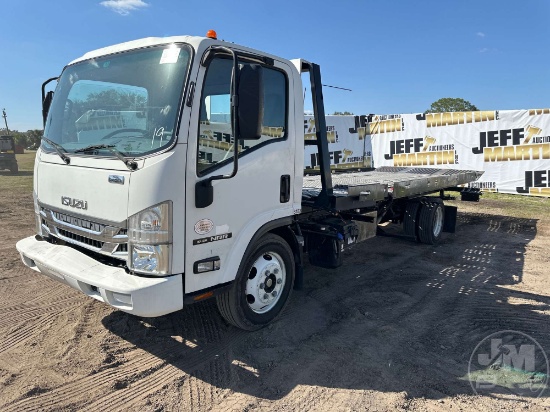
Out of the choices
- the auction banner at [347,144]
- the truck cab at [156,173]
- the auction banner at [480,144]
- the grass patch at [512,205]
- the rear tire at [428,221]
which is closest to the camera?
the truck cab at [156,173]

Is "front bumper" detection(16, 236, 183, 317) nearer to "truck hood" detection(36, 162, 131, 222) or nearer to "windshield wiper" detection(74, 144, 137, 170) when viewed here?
"truck hood" detection(36, 162, 131, 222)

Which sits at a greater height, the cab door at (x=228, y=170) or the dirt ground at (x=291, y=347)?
the cab door at (x=228, y=170)

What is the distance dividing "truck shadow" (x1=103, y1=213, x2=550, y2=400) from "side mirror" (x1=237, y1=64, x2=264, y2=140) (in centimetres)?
191

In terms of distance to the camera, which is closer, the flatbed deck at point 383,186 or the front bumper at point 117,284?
the front bumper at point 117,284

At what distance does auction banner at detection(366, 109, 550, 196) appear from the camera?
42.9 feet

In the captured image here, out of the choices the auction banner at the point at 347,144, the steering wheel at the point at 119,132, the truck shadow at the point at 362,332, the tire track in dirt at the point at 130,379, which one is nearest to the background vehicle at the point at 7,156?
the auction banner at the point at 347,144

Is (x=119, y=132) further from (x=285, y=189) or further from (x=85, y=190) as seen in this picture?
(x=285, y=189)

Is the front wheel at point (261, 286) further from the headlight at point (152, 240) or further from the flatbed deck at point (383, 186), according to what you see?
the flatbed deck at point (383, 186)

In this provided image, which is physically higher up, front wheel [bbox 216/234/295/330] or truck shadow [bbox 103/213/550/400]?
front wheel [bbox 216/234/295/330]

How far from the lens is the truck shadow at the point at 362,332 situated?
3100 millimetres

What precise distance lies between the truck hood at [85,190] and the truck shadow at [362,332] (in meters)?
1.31

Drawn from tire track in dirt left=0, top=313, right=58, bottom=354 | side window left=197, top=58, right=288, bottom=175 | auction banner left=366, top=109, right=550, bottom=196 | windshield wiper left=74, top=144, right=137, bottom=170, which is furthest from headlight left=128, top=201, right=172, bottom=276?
auction banner left=366, top=109, right=550, bottom=196

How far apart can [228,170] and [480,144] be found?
1369cm

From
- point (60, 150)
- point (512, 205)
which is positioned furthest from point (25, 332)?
point (512, 205)
